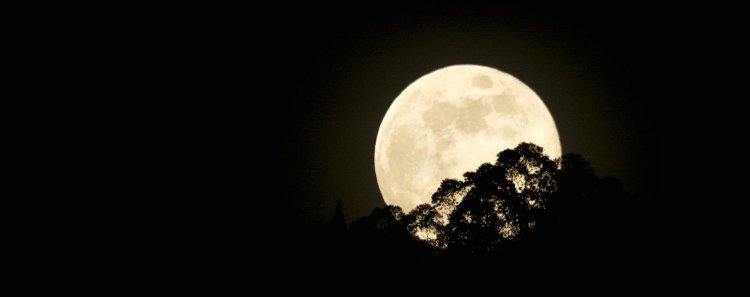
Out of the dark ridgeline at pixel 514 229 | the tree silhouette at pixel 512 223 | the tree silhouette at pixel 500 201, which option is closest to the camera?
the dark ridgeline at pixel 514 229

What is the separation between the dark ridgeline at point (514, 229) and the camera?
2050 cm

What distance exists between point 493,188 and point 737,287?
10.3m

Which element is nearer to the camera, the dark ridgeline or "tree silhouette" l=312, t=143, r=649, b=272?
the dark ridgeline

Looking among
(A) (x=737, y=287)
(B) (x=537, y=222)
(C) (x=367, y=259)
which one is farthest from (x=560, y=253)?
(C) (x=367, y=259)

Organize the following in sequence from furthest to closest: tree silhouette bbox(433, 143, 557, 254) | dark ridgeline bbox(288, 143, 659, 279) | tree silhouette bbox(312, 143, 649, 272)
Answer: tree silhouette bbox(433, 143, 557, 254) < tree silhouette bbox(312, 143, 649, 272) < dark ridgeline bbox(288, 143, 659, 279)

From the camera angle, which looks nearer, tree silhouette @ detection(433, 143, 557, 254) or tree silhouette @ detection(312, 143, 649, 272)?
tree silhouette @ detection(312, 143, 649, 272)

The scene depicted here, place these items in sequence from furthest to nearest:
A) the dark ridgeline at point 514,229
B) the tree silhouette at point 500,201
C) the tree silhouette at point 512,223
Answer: the tree silhouette at point 500,201, the tree silhouette at point 512,223, the dark ridgeline at point 514,229

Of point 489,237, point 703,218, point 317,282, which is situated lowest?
point 317,282

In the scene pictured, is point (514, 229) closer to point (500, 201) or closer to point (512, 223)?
point (512, 223)

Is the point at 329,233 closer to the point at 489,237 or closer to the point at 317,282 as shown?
the point at 317,282

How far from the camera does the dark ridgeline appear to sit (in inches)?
807

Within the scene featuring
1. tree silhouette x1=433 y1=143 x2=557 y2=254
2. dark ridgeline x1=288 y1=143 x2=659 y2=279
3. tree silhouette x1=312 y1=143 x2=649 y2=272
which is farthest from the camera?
tree silhouette x1=433 y1=143 x2=557 y2=254

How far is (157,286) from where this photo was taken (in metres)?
32.7

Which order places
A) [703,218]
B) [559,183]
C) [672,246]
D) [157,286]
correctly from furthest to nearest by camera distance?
[157,286] < [559,183] < [703,218] < [672,246]
